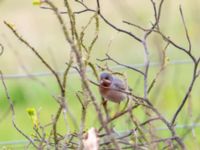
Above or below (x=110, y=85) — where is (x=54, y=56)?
above

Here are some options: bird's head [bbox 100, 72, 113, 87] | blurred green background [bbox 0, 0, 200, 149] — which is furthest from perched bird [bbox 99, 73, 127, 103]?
blurred green background [bbox 0, 0, 200, 149]

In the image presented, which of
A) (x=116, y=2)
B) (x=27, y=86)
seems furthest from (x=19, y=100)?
(x=116, y=2)

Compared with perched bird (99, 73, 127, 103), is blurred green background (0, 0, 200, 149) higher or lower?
higher

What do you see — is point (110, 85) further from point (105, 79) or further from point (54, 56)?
point (54, 56)

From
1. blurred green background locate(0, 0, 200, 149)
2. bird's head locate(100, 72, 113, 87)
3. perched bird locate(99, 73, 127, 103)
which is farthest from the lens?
blurred green background locate(0, 0, 200, 149)

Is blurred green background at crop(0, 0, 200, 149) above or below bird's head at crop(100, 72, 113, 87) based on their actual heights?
above

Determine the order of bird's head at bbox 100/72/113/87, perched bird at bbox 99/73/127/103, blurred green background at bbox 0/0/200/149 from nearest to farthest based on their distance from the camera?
perched bird at bbox 99/73/127/103 → bird's head at bbox 100/72/113/87 → blurred green background at bbox 0/0/200/149

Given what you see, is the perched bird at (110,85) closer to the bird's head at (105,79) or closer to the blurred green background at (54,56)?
the bird's head at (105,79)

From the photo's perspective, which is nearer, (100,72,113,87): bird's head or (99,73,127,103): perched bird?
(99,73,127,103): perched bird

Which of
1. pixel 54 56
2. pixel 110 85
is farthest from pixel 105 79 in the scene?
pixel 54 56

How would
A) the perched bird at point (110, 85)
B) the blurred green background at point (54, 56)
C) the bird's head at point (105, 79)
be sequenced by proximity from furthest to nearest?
1. the blurred green background at point (54, 56)
2. the bird's head at point (105, 79)
3. the perched bird at point (110, 85)

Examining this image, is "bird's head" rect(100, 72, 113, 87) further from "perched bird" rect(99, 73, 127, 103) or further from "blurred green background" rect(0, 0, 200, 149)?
"blurred green background" rect(0, 0, 200, 149)

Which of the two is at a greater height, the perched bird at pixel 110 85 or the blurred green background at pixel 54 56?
the blurred green background at pixel 54 56

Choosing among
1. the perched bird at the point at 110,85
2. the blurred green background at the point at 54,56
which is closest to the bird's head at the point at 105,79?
the perched bird at the point at 110,85
